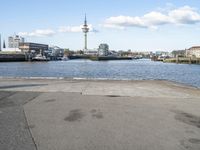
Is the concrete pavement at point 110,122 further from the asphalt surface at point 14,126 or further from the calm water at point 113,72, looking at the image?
the calm water at point 113,72

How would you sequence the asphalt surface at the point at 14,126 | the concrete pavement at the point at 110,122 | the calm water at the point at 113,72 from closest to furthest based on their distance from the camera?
the asphalt surface at the point at 14,126 → the concrete pavement at the point at 110,122 → the calm water at the point at 113,72

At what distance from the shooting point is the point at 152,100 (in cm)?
1250

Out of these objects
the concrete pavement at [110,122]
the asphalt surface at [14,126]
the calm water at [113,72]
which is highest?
the asphalt surface at [14,126]

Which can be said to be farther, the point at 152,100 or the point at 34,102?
the point at 152,100

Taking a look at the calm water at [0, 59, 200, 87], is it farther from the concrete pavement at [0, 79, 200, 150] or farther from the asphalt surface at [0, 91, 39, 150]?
the asphalt surface at [0, 91, 39, 150]

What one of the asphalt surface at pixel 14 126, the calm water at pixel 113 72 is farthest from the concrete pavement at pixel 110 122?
the calm water at pixel 113 72

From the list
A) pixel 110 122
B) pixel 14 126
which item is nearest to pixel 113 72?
pixel 110 122

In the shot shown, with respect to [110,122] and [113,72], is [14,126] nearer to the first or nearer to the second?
[110,122]

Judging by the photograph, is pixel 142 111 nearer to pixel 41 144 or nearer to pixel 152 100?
pixel 152 100

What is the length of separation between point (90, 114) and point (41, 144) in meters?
3.06

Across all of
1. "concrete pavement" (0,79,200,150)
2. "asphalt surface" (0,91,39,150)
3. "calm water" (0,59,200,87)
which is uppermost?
"asphalt surface" (0,91,39,150)

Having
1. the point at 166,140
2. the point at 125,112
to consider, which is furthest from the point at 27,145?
the point at 125,112

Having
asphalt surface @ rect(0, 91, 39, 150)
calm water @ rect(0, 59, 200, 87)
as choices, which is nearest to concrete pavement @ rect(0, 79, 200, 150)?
asphalt surface @ rect(0, 91, 39, 150)

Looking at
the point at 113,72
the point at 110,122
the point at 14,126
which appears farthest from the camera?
the point at 113,72
